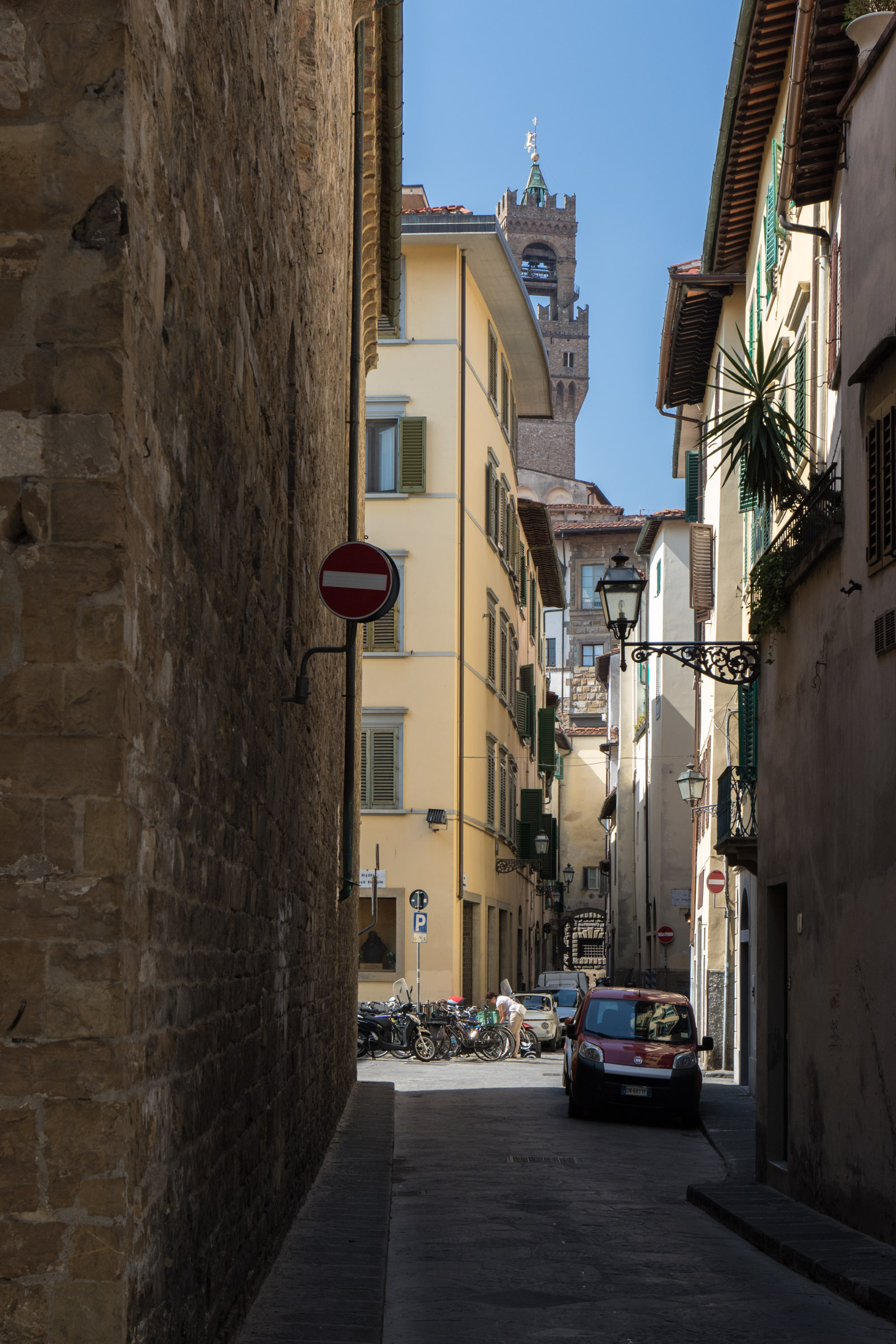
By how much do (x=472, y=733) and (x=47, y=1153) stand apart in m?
31.0

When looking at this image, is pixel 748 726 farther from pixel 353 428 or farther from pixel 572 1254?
pixel 572 1254

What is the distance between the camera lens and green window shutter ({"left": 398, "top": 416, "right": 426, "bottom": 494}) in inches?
1320

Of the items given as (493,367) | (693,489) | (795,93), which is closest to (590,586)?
(493,367)

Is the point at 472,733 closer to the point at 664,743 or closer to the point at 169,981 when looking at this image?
the point at 664,743

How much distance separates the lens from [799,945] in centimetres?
1251

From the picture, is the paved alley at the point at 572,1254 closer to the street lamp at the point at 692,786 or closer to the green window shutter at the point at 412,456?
the street lamp at the point at 692,786

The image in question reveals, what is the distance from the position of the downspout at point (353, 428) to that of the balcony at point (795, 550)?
3454 millimetres

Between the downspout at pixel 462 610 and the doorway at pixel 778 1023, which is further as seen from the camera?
the downspout at pixel 462 610

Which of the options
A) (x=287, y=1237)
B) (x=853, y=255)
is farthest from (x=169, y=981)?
(x=853, y=255)

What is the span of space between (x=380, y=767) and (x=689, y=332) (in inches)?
449

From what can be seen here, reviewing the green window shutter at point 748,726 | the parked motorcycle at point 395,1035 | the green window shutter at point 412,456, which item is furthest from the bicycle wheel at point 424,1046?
the green window shutter at point 412,456

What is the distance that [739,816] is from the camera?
1934 centimetres

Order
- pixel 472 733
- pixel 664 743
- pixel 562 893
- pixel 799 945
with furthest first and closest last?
pixel 562 893 → pixel 664 743 → pixel 472 733 → pixel 799 945

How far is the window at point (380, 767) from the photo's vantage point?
32.7 metres
